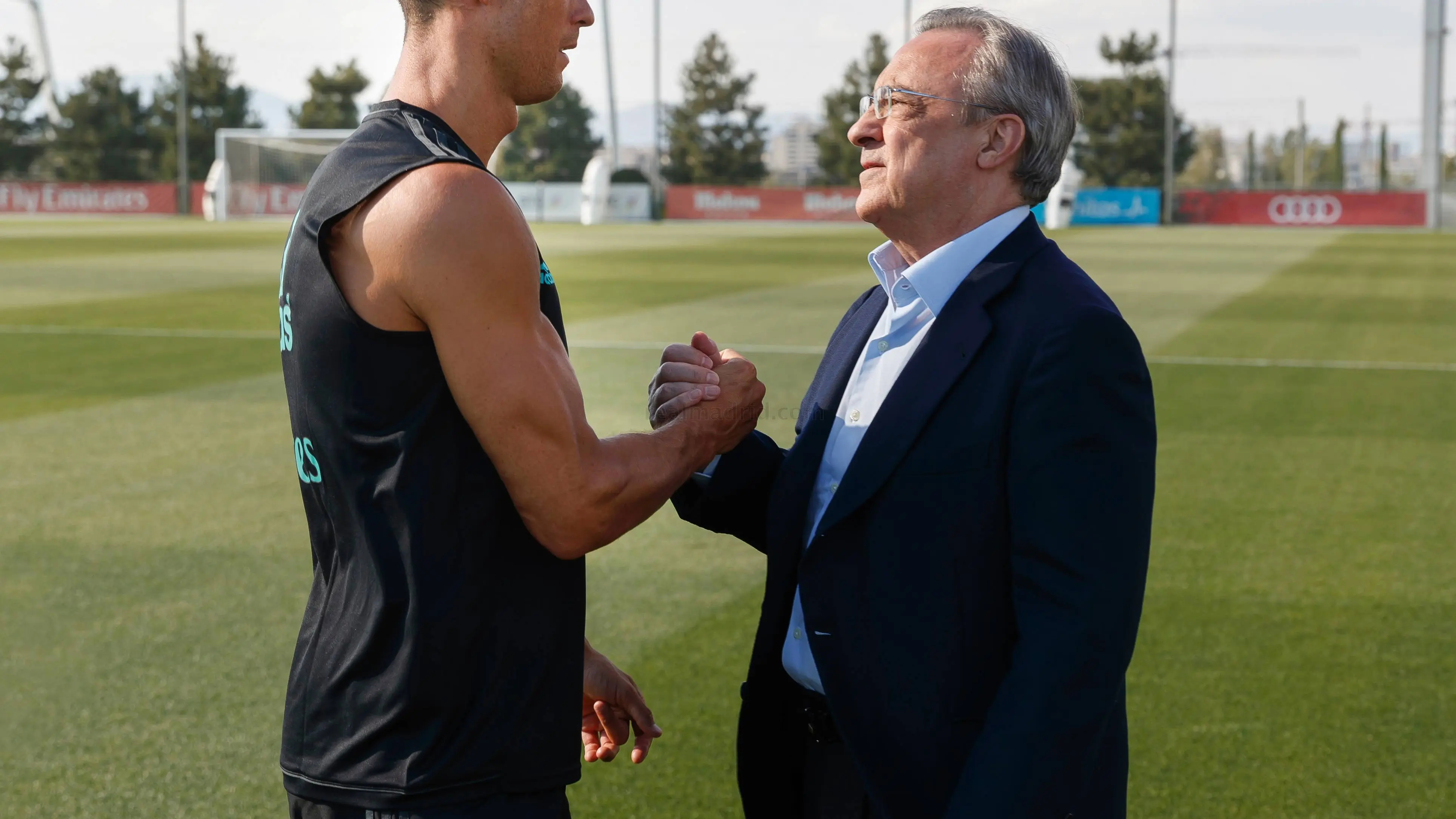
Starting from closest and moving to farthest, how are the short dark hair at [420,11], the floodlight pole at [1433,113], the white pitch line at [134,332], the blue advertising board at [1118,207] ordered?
1. the short dark hair at [420,11]
2. the white pitch line at [134,332]
3. the floodlight pole at [1433,113]
4. the blue advertising board at [1118,207]

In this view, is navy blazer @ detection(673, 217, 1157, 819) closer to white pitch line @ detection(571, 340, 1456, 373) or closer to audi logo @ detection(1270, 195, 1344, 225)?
white pitch line @ detection(571, 340, 1456, 373)

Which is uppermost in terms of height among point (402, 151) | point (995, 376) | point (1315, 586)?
point (402, 151)

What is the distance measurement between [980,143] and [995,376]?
47cm

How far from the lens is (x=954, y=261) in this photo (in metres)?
2.54

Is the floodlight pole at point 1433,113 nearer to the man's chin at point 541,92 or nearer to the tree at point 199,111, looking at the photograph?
the man's chin at point 541,92

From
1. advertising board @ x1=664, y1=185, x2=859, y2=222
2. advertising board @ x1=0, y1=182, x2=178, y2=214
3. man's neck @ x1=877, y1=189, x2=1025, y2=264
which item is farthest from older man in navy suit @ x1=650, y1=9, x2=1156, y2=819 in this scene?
advertising board @ x1=0, y1=182, x2=178, y2=214

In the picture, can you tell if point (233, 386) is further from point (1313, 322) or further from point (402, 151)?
point (1313, 322)

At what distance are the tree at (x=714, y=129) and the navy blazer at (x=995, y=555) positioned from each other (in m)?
72.4

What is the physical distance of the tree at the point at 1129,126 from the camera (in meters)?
67.1

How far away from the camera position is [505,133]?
2416 millimetres

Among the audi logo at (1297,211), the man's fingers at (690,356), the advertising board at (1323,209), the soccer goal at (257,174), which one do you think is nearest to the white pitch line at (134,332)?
the man's fingers at (690,356)

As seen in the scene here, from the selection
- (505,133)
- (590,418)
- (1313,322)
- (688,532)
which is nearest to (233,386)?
(590,418)

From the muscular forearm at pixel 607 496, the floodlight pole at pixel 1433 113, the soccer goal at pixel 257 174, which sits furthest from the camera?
the soccer goal at pixel 257 174

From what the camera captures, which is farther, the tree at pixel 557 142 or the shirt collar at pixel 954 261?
the tree at pixel 557 142
